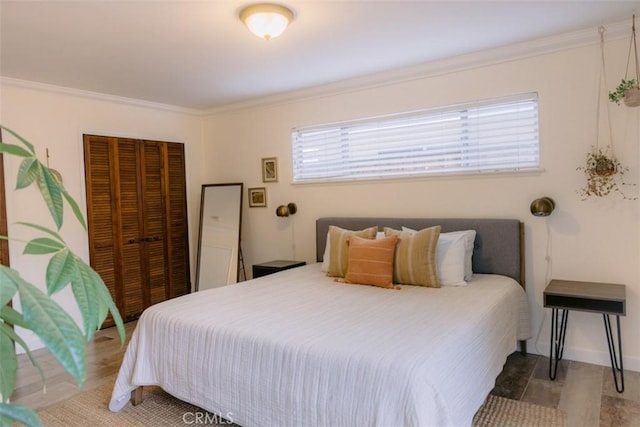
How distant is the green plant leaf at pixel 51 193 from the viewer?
30.4 inches

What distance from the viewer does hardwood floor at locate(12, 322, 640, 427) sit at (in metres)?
2.38

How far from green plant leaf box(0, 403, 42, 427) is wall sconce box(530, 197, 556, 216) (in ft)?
10.3

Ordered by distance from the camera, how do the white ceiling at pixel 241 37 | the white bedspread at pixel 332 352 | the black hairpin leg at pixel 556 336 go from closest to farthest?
the white bedspread at pixel 332 352
the white ceiling at pixel 241 37
the black hairpin leg at pixel 556 336

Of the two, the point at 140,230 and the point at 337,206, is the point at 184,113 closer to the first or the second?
the point at 140,230

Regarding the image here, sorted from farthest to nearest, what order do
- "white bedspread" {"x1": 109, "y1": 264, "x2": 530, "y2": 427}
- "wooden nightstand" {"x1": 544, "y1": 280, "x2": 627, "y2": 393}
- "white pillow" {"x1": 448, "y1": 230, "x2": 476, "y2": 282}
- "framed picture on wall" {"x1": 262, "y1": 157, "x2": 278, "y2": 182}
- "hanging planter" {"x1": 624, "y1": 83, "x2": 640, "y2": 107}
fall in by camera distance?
1. "framed picture on wall" {"x1": 262, "y1": 157, "x2": 278, "y2": 182}
2. "white pillow" {"x1": 448, "y1": 230, "x2": 476, "y2": 282}
3. "hanging planter" {"x1": 624, "y1": 83, "x2": 640, "y2": 107}
4. "wooden nightstand" {"x1": 544, "y1": 280, "x2": 627, "y2": 393}
5. "white bedspread" {"x1": 109, "y1": 264, "x2": 530, "y2": 427}

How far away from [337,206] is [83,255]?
2565mm

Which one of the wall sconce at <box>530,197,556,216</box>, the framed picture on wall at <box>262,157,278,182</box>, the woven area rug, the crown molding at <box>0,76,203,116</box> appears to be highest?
the crown molding at <box>0,76,203,116</box>

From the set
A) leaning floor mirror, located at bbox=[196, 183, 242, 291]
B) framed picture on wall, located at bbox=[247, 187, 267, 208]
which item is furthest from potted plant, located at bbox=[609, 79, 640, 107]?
leaning floor mirror, located at bbox=[196, 183, 242, 291]

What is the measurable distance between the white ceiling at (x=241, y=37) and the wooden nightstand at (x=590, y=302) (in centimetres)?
178

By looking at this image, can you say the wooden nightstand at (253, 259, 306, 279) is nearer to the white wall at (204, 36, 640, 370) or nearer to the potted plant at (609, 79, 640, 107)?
the white wall at (204, 36, 640, 370)

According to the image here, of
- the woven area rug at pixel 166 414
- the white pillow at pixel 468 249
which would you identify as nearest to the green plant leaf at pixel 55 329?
the woven area rug at pixel 166 414

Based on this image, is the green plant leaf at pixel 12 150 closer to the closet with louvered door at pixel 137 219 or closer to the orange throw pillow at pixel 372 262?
the orange throw pillow at pixel 372 262

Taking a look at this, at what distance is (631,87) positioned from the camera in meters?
2.72

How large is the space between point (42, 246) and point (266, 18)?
6.85 ft
